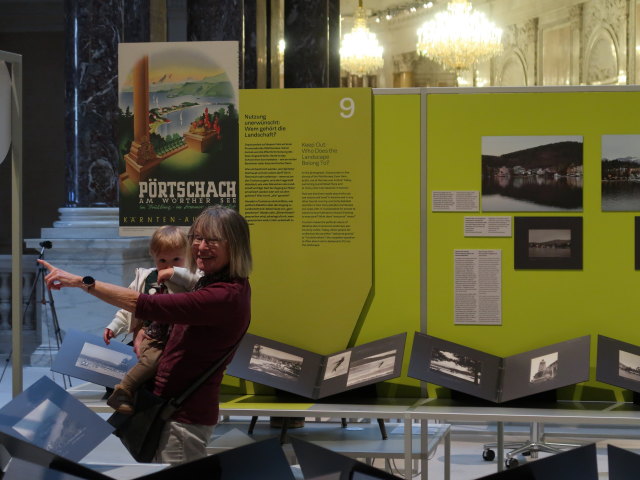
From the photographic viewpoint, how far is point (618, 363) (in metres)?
5.20

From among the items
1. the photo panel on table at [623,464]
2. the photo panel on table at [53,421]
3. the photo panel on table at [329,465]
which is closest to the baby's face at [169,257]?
the photo panel on table at [53,421]

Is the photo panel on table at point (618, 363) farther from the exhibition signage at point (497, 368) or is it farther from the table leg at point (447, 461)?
the table leg at point (447, 461)

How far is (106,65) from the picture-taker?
37.1ft

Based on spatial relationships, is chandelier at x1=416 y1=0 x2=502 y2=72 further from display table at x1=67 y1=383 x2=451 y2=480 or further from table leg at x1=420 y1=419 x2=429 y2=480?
table leg at x1=420 y1=419 x2=429 y2=480

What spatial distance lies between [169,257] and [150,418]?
1251 mm

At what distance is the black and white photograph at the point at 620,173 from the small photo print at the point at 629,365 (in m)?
0.80

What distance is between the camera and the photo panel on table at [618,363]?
5.09 meters

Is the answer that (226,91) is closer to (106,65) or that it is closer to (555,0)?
(106,65)

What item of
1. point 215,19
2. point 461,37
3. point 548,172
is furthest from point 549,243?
point 461,37

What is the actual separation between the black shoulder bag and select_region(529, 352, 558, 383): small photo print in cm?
Answer: 195

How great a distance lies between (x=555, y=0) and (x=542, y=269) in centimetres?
1358

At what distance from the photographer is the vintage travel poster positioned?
527 cm

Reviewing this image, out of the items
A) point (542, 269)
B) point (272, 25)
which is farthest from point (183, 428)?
point (272, 25)

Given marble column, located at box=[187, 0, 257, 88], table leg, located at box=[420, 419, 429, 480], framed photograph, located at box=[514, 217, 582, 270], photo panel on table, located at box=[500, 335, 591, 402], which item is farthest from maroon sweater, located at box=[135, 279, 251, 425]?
marble column, located at box=[187, 0, 257, 88]
